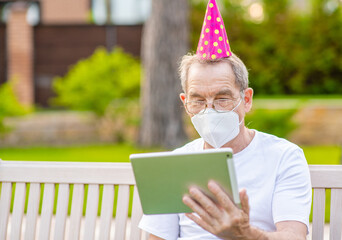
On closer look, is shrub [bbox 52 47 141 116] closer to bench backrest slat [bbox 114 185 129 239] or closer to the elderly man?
bench backrest slat [bbox 114 185 129 239]

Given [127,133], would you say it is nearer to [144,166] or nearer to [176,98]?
[176,98]

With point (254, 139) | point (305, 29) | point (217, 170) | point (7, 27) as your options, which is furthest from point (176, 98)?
point (217, 170)

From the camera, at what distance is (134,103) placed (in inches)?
409

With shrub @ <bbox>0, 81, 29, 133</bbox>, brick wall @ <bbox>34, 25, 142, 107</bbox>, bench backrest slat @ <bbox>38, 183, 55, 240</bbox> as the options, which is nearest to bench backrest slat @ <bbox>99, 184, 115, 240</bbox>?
bench backrest slat @ <bbox>38, 183, 55, 240</bbox>

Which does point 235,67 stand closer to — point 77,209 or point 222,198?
point 222,198

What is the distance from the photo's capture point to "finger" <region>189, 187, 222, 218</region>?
6.64 ft

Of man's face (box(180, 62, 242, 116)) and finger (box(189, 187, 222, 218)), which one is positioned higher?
man's face (box(180, 62, 242, 116))

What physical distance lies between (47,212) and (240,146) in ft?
3.53

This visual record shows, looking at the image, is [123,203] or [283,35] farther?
[283,35]

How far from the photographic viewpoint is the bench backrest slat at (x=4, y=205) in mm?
3115

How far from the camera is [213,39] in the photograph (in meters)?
2.54

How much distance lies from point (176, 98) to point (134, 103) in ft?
4.64

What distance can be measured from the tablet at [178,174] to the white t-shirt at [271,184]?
0.41 meters

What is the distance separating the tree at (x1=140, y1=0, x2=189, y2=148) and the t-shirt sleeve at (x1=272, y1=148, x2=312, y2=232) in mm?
6631
